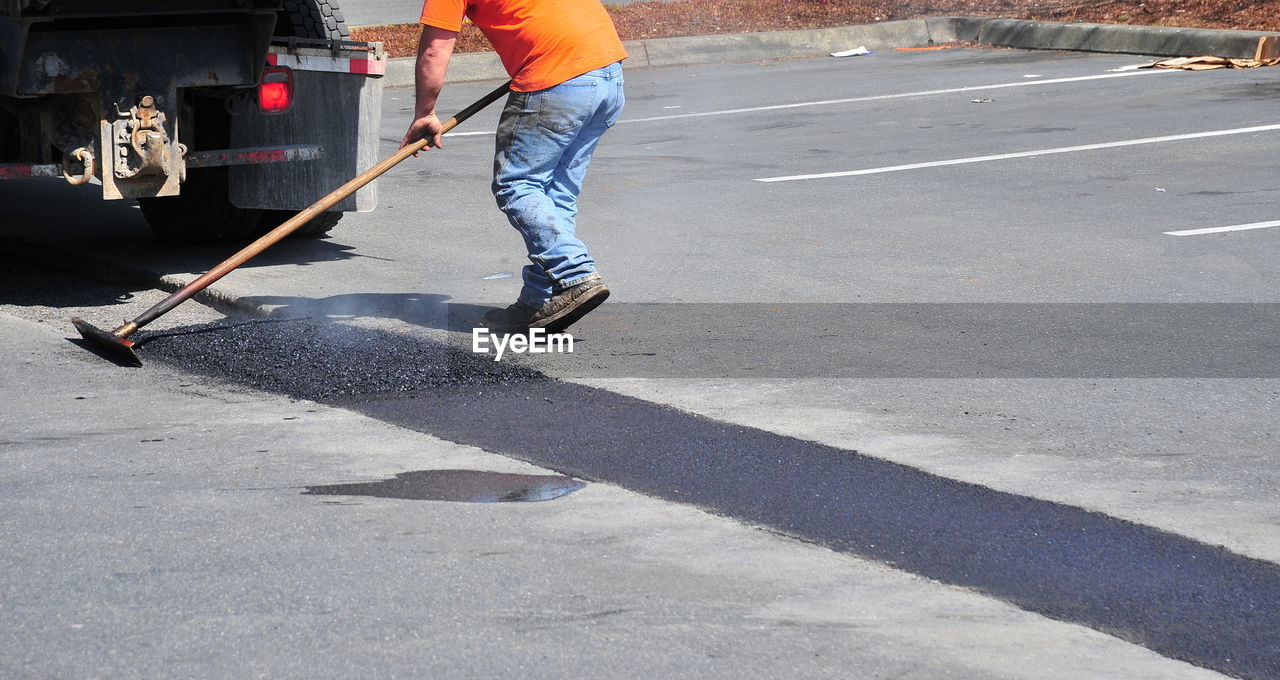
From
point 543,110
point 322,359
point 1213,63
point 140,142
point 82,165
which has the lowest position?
point 322,359

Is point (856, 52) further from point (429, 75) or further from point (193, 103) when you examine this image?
point (429, 75)

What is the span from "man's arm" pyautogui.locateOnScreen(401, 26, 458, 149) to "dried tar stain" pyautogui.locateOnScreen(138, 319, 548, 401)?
30.8 inches

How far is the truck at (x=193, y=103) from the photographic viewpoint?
249 inches

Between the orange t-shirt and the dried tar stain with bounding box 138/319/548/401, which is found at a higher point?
the orange t-shirt

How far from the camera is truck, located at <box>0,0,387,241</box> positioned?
20.8ft

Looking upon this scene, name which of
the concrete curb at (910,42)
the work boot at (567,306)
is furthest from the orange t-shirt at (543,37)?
the concrete curb at (910,42)

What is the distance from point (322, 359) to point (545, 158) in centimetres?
112

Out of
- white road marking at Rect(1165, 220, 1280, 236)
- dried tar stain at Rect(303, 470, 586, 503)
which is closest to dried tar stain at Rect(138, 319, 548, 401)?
dried tar stain at Rect(303, 470, 586, 503)

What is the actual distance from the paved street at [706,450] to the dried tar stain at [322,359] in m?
0.03

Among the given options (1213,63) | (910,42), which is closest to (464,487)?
(1213,63)

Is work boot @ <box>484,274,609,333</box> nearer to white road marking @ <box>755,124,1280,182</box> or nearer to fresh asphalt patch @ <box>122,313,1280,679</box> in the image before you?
fresh asphalt patch @ <box>122,313,1280,679</box>

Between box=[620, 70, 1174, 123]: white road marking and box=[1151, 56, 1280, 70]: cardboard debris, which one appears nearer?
box=[620, 70, 1174, 123]: white road marking

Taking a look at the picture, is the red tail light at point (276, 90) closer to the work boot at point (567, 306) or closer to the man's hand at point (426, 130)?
the man's hand at point (426, 130)

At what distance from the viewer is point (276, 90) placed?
279 inches
